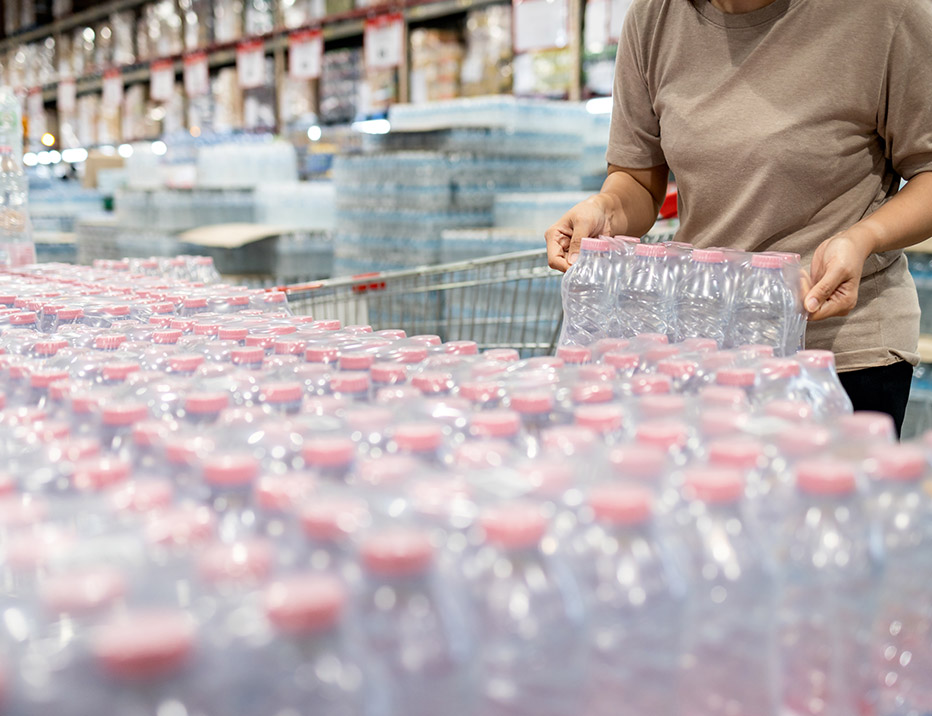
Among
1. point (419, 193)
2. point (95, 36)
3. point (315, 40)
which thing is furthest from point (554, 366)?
point (95, 36)

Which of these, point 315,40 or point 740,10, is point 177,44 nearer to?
point 315,40

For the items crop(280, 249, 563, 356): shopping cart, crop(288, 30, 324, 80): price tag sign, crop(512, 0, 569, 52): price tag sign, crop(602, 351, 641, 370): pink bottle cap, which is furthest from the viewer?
crop(288, 30, 324, 80): price tag sign

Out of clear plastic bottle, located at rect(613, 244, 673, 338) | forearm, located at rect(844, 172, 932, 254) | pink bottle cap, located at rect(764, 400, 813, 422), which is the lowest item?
pink bottle cap, located at rect(764, 400, 813, 422)

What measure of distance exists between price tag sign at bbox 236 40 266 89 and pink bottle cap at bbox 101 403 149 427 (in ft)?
23.8

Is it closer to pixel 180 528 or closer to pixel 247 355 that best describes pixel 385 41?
pixel 247 355

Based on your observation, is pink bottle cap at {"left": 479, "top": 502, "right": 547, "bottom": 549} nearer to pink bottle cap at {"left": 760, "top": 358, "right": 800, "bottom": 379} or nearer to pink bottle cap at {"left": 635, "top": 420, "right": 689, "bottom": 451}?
pink bottle cap at {"left": 635, "top": 420, "right": 689, "bottom": 451}

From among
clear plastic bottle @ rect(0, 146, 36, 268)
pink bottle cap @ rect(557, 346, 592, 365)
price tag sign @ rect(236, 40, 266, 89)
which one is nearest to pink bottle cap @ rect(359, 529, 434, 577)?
pink bottle cap @ rect(557, 346, 592, 365)

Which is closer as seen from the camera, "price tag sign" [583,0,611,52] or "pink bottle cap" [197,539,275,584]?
"pink bottle cap" [197,539,275,584]

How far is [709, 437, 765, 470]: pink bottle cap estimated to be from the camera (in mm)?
898

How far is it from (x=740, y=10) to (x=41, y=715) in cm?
181

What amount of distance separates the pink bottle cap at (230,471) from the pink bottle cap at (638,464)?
0.34m

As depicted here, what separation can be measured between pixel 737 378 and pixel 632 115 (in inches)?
46.3

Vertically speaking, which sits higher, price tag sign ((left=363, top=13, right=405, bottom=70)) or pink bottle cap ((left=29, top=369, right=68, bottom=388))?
price tag sign ((left=363, top=13, right=405, bottom=70))

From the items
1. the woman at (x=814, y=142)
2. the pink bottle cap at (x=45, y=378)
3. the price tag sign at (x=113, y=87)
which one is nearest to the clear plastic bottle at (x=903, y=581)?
the woman at (x=814, y=142)
